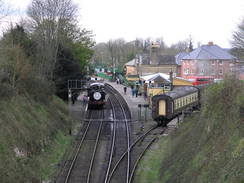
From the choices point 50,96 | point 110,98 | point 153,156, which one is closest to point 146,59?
point 110,98

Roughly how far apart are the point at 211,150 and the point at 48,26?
917 inches

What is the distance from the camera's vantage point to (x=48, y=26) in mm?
32656

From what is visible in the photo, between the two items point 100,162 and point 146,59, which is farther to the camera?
point 146,59

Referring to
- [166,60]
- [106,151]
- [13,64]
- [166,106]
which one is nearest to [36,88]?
[13,64]

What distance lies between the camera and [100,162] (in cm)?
1906

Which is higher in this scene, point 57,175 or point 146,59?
point 146,59

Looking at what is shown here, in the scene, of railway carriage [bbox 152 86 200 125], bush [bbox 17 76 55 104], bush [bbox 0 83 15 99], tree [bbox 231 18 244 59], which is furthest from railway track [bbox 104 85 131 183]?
tree [bbox 231 18 244 59]

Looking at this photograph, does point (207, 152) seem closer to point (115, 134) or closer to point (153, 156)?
point (153, 156)

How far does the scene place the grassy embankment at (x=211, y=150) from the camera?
37.6 ft

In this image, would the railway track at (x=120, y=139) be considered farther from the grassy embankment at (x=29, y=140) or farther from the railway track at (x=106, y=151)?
the grassy embankment at (x=29, y=140)

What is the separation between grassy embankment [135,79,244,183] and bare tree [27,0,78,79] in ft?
50.6

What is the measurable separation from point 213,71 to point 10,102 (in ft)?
149

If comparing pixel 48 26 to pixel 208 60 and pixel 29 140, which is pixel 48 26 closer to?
pixel 29 140

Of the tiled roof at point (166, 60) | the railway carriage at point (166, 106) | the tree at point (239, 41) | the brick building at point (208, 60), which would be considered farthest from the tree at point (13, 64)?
the tiled roof at point (166, 60)
